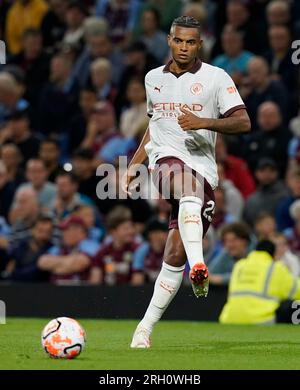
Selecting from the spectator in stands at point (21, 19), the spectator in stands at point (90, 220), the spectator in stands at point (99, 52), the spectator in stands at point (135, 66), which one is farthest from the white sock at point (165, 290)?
the spectator in stands at point (21, 19)

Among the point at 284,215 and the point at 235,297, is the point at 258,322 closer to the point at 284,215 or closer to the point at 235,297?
the point at 235,297

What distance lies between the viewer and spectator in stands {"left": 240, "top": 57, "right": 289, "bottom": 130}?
1678 centimetres

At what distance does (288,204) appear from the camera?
615 inches

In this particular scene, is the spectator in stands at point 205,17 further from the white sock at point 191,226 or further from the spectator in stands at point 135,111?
the white sock at point 191,226

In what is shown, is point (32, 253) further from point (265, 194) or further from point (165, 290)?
point (165, 290)

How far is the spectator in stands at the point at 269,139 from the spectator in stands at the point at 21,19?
5899 mm

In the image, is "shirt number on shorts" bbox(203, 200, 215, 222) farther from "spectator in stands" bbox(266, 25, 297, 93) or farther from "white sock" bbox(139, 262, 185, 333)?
"spectator in stands" bbox(266, 25, 297, 93)

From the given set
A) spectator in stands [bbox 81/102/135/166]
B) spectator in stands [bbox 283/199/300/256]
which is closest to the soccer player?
spectator in stands [bbox 283/199/300/256]

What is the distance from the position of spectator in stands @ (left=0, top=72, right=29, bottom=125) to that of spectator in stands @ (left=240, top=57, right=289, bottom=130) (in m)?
4.16

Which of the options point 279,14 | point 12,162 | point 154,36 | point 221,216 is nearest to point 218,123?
point 221,216

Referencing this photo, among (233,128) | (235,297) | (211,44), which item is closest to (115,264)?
(235,297)

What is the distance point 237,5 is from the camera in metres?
18.2

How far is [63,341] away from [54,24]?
13.3 metres

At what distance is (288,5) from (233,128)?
8.93m
